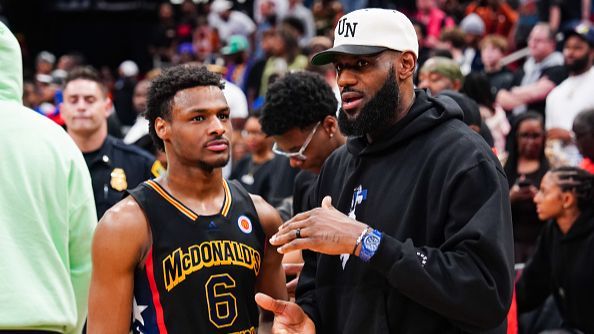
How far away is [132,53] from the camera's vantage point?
20484 millimetres

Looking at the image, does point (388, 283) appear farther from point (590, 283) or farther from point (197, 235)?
point (590, 283)

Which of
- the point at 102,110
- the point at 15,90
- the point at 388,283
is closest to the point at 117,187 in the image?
the point at 102,110

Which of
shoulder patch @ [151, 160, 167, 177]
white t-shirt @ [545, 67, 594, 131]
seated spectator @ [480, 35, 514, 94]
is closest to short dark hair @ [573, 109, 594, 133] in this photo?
white t-shirt @ [545, 67, 594, 131]

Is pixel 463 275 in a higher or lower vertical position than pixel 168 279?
higher

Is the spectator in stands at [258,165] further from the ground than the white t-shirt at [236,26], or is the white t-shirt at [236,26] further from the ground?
the white t-shirt at [236,26]

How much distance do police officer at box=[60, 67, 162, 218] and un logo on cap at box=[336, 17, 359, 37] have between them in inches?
116

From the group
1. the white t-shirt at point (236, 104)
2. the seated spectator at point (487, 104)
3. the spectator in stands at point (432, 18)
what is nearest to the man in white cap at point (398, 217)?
the seated spectator at point (487, 104)

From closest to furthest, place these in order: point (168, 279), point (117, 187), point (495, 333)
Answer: point (495, 333)
point (168, 279)
point (117, 187)

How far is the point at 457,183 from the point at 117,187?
346cm

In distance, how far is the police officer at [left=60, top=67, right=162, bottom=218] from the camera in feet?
20.7

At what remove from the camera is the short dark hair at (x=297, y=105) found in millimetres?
5461

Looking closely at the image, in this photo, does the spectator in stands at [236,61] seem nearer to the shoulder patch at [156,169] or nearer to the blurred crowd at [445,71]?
the blurred crowd at [445,71]

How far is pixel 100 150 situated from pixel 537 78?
5.93 m

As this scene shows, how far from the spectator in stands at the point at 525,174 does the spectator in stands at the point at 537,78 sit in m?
1.82
